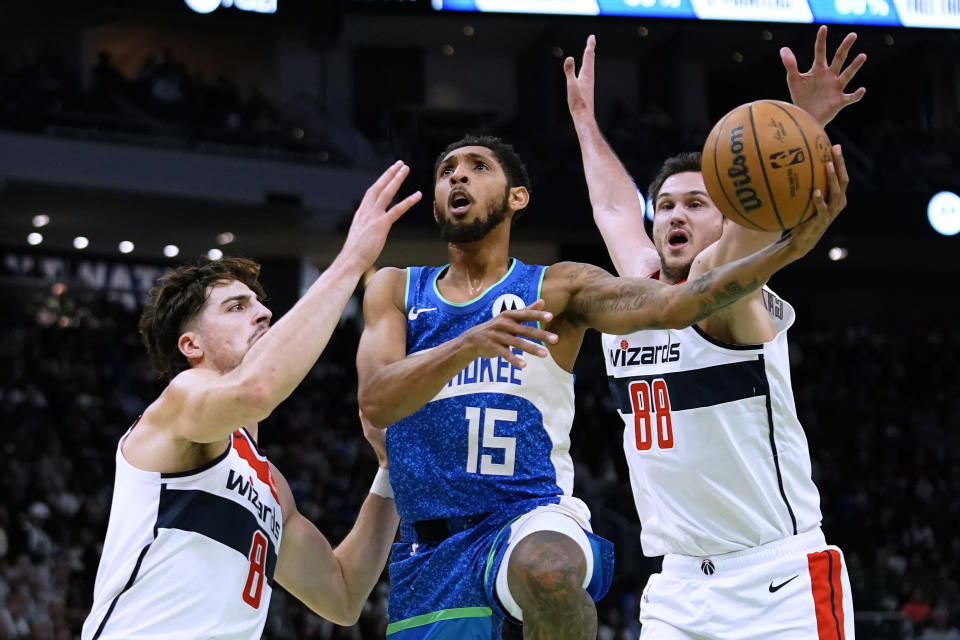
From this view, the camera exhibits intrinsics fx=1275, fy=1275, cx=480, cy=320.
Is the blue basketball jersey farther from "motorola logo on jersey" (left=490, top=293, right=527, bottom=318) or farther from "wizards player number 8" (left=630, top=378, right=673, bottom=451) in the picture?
"wizards player number 8" (left=630, top=378, right=673, bottom=451)

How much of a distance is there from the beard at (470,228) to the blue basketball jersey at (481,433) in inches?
9.5

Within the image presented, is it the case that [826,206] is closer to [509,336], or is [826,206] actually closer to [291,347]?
[509,336]

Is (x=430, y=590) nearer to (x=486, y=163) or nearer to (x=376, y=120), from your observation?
(x=486, y=163)

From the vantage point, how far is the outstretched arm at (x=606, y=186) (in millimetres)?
5777

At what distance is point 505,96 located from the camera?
26.7 m

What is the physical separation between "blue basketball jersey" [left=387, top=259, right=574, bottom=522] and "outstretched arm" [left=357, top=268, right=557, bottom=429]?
4.8 inches

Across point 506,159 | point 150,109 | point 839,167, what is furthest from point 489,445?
point 150,109

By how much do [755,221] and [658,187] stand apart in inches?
60.1

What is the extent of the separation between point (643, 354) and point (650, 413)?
0.80 ft

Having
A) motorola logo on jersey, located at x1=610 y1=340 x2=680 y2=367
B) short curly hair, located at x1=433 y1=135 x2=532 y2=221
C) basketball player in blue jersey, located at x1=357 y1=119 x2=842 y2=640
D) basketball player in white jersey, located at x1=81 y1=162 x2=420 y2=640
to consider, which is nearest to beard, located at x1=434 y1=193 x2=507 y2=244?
basketball player in blue jersey, located at x1=357 y1=119 x2=842 y2=640

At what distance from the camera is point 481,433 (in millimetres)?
4609

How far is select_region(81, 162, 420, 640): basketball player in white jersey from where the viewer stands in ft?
13.7

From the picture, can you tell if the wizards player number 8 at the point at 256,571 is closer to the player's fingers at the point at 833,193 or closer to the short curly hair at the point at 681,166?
the short curly hair at the point at 681,166

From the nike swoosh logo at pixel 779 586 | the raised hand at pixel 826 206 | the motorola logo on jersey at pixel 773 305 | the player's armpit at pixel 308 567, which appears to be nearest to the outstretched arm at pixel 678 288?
the raised hand at pixel 826 206
